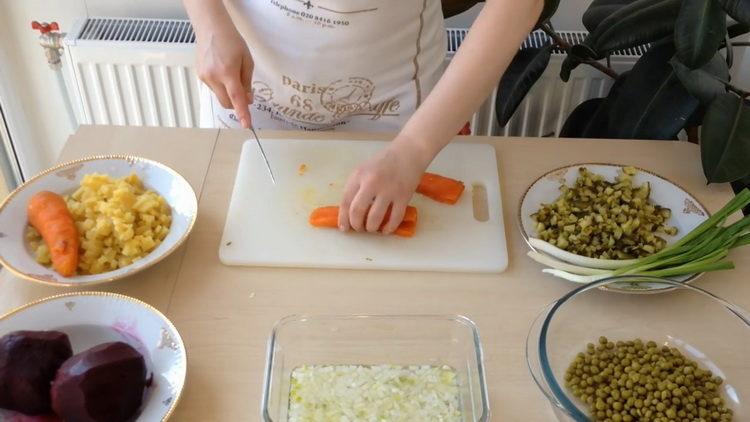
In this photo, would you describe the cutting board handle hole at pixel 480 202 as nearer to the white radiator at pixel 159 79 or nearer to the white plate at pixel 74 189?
the white plate at pixel 74 189

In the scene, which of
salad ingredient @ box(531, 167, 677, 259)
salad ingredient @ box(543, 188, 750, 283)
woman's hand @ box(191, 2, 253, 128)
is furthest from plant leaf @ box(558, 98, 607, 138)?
woman's hand @ box(191, 2, 253, 128)

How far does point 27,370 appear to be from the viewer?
2.55 feet

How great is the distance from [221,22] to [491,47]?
42 centimetres

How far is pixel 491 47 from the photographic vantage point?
3.57 feet

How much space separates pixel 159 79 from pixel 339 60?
809 mm

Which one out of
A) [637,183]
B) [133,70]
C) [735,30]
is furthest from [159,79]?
[735,30]

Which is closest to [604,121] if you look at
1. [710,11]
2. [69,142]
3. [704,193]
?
[710,11]

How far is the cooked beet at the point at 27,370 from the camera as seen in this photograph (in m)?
0.77

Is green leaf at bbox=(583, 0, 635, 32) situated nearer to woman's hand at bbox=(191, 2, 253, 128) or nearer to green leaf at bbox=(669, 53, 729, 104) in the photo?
green leaf at bbox=(669, 53, 729, 104)

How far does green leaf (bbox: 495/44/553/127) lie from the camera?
1688 millimetres

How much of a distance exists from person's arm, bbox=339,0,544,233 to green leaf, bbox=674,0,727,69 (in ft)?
1.32

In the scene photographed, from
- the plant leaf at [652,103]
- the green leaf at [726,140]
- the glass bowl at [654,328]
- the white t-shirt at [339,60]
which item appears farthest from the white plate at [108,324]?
the plant leaf at [652,103]

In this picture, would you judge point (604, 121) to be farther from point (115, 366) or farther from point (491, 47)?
point (115, 366)

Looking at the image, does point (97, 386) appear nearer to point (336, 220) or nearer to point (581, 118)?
point (336, 220)
